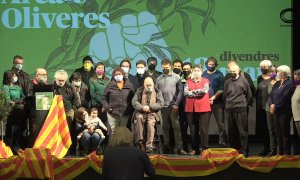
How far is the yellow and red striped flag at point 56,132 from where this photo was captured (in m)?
10.8

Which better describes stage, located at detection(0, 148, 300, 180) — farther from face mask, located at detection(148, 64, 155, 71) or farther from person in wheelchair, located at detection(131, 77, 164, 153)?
Answer: face mask, located at detection(148, 64, 155, 71)

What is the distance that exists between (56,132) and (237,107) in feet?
9.01

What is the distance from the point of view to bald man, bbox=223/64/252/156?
1191 cm

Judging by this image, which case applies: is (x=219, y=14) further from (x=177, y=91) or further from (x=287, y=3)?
(x=177, y=91)

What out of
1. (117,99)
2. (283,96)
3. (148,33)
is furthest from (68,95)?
(283,96)

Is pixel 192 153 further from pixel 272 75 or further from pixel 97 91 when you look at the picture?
pixel 97 91

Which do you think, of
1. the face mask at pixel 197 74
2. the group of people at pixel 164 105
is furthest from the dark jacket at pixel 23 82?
the face mask at pixel 197 74

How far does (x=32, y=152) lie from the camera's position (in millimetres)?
10156

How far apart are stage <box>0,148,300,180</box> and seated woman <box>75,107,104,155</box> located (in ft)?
5.91

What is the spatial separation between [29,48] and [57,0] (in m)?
0.99

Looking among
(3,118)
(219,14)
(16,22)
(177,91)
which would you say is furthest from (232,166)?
(16,22)

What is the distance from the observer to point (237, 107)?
11.9m

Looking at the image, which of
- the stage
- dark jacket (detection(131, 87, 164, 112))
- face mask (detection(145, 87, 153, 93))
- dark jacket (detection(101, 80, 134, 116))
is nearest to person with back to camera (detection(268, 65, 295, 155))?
the stage

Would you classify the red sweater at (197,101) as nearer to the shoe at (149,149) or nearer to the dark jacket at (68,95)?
the shoe at (149,149)
